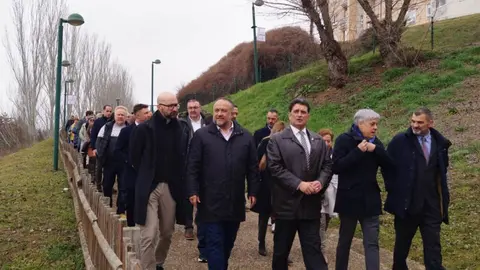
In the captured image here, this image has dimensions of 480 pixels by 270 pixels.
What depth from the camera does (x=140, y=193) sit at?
502cm

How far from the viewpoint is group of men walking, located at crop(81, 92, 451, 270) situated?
4703 mm

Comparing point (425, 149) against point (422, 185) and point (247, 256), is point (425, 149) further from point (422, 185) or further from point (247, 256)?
point (247, 256)

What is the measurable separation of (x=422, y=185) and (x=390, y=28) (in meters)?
13.4

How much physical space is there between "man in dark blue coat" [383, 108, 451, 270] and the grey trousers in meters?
0.45

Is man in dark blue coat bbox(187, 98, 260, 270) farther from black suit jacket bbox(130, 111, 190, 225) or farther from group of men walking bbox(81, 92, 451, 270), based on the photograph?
black suit jacket bbox(130, 111, 190, 225)

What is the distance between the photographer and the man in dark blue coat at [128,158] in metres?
5.92

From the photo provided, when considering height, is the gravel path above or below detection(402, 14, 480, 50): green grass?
below

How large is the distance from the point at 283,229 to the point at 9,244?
4975 mm

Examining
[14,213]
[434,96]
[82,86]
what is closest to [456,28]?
[434,96]

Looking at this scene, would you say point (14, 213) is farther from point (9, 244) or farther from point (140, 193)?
point (140, 193)

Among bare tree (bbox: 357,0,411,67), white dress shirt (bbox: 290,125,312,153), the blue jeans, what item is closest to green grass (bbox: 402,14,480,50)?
bare tree (bbox: 357,0,411,67)

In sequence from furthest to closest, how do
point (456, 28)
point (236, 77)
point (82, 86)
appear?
point (82, 86) → point (236, 77) → point (456, 28)

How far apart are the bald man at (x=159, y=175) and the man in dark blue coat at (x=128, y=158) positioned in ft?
1.59

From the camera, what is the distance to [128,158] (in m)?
5.82
